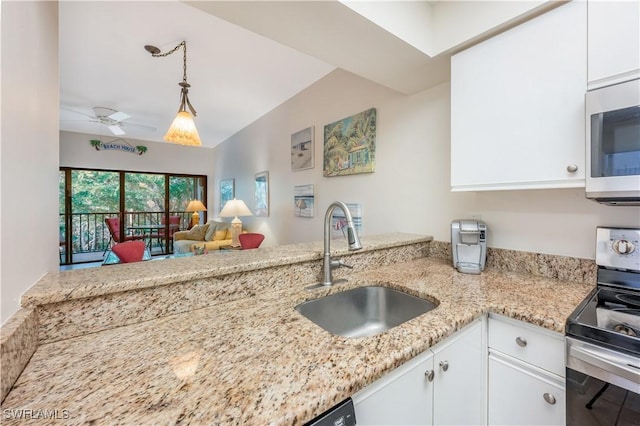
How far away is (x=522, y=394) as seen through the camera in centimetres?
98

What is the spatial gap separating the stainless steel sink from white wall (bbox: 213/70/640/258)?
30.3 inches

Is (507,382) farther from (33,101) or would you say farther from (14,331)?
(33,101)

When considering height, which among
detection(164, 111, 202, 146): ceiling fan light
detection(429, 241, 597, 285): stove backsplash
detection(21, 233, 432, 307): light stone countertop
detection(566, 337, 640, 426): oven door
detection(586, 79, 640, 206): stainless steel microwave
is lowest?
detection(566, 337, 640, 426): oven door

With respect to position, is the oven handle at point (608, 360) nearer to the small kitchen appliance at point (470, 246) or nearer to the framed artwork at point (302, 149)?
the small kitchen appliance at point (470, 246)

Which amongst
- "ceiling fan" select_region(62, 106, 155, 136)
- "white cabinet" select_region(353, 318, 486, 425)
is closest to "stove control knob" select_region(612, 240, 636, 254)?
"white cabinet" select_region(353, 318, 486, 425)

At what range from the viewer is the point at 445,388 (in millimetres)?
889

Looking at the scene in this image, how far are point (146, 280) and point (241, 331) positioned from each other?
0.37 m

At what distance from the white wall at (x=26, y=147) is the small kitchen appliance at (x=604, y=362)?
1565 mm

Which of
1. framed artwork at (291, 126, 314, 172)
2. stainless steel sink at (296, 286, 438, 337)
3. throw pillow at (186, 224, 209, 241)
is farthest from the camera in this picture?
throw pillow at (186, 224, 209, 241)

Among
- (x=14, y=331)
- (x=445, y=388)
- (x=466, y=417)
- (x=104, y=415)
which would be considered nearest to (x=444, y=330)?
(x=445, y=388)

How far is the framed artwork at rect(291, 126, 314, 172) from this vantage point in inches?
121

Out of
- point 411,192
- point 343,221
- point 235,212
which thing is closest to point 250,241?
point 235,212

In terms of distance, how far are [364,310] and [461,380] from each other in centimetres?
48

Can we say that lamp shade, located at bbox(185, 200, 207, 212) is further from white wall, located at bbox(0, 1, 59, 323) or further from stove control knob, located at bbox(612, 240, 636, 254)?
stove control knob, located at bbox(612, 240, 636, 254)
